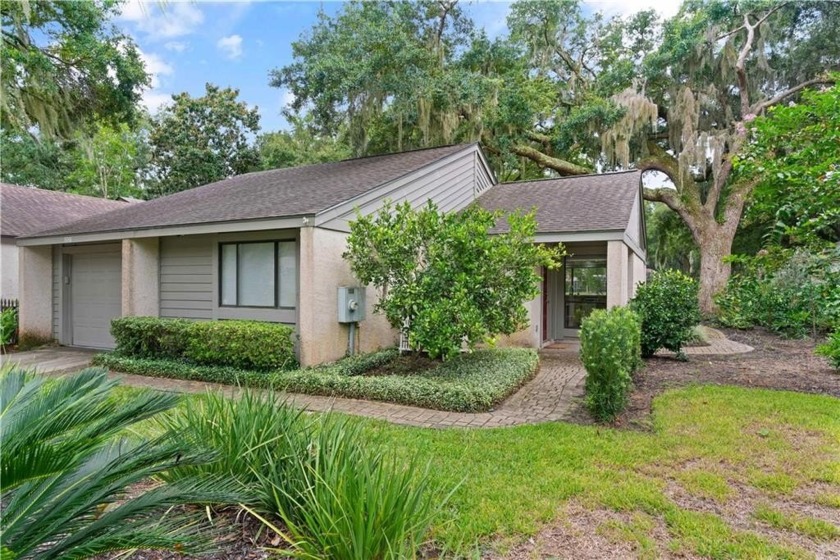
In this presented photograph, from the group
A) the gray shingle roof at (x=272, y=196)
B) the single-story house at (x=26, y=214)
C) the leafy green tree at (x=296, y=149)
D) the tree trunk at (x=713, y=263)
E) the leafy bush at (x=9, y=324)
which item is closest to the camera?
the gray shingle roof at (x=272, y=196)

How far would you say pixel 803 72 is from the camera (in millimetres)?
16469

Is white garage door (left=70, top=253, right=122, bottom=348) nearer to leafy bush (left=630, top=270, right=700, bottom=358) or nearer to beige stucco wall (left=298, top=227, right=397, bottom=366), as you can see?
beige stucco wall (left=298, top=227, right=397, bottom=366)

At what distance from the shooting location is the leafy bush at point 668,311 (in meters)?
8.35

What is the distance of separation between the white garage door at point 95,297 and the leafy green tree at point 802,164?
12264 mm

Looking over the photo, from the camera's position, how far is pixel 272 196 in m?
9.54

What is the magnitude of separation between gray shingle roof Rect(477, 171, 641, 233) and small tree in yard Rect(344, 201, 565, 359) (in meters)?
1.99

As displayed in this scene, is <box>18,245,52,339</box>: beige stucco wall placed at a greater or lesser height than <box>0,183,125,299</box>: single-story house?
lesser

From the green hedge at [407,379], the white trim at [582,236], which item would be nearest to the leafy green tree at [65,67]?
the green hedge at [407,379]

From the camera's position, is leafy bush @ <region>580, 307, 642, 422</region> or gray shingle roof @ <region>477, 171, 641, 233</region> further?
gray shingle roof @ <region>477, 171, 641, 233</region>

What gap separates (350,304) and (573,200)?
253 inches

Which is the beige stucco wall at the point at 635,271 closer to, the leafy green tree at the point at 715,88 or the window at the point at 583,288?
the window at the point at 583,288

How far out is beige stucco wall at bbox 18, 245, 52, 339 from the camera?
427 inches

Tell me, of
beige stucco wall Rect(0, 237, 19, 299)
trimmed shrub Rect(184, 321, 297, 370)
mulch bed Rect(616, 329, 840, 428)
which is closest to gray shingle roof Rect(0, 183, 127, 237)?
beige stucco wall Rect(0, 237, 19, 299)

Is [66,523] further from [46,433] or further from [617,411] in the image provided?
[617,411]
